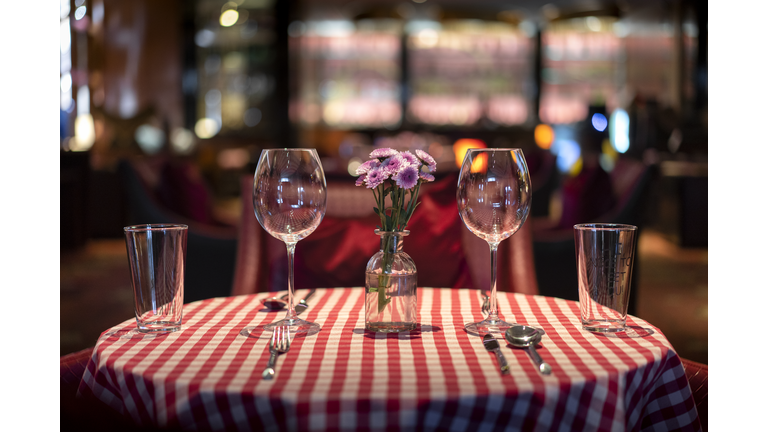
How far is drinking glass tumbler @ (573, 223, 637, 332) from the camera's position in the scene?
0.96m

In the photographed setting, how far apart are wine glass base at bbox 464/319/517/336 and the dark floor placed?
166 cm

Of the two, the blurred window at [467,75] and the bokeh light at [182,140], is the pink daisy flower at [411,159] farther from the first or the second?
the blurred window at [467,75]

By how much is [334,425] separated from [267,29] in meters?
Result: 8.42

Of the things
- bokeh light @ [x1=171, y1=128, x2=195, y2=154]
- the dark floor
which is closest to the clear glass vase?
the dark floor

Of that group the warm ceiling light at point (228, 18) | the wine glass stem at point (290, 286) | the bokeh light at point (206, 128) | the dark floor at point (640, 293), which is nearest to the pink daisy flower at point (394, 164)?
the wine glass stem at point (290, 286)

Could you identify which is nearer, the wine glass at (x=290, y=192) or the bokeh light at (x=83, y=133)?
the wine glass at (x=290, y=192)

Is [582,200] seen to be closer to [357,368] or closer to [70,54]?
[357,368]

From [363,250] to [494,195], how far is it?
0.95m

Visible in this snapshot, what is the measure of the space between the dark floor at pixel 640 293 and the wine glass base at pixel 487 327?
5.46 feet

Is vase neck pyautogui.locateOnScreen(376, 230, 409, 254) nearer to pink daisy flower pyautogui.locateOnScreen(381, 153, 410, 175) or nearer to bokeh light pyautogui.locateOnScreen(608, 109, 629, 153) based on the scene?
pink daisy flower pyautogui.locateOnScreen(381, 153, 410, 175)

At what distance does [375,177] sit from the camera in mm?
962

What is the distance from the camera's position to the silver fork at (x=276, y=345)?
77cm

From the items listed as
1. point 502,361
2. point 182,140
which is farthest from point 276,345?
point 182,140

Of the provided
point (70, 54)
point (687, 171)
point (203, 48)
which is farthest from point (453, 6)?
point (70, 54)
